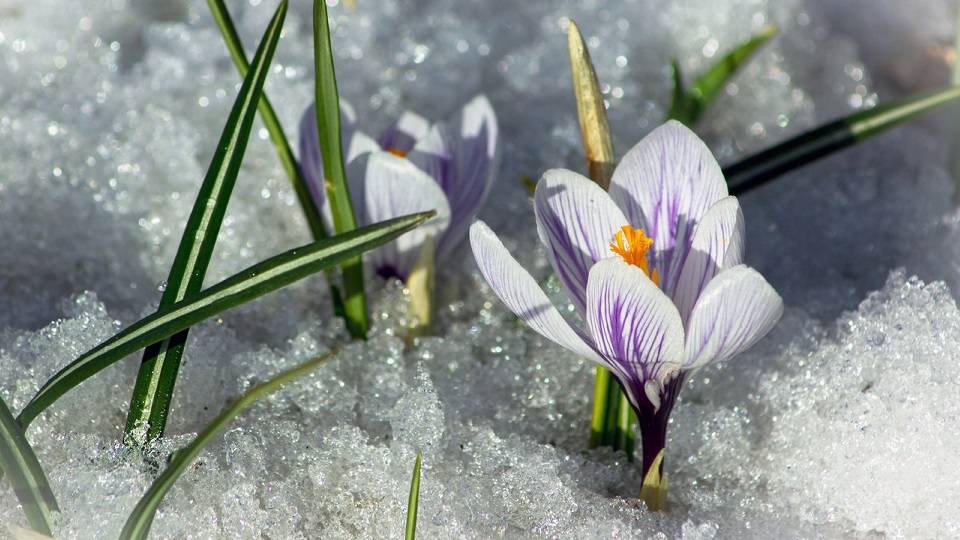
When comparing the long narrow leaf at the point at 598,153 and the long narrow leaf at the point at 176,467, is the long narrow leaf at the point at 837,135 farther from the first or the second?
the long narrow leaf at the point at 176,467

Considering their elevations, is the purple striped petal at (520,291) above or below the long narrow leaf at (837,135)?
below

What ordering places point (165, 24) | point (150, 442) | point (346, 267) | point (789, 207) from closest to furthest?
point (150, 442) < point (346, 267) < point (789, 207) < point (165, 24)

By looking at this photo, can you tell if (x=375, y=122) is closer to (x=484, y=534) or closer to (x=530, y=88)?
(x=530, y=88)

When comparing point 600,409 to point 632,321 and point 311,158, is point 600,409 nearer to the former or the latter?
point 632,321

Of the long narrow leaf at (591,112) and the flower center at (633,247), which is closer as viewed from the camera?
the flower center at (633,247)

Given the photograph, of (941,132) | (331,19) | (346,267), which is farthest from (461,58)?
(941,132)

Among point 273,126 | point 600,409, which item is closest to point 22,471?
point 273,126

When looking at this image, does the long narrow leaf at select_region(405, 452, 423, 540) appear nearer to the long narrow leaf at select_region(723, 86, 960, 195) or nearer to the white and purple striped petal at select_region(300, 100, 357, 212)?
the white and purple striped petal at select_region(300, 100, 357, 212)

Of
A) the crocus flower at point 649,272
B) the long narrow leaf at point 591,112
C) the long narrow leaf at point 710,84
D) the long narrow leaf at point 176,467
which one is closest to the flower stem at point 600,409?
the crocus flower at point 649,272
